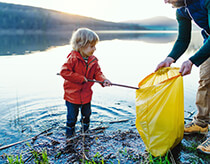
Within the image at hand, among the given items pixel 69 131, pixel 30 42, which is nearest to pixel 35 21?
pixel 30 42

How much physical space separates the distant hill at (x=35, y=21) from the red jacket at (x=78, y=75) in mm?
55446

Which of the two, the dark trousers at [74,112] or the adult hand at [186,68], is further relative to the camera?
the dark trousers at [74,112]

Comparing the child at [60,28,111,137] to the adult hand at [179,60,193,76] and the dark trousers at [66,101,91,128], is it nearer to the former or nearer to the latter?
the dark trousers at [66,101,91,128]

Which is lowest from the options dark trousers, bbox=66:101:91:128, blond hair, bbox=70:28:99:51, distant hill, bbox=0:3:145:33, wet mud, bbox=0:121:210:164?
Result: wet mud, bbox=0:121:210:164

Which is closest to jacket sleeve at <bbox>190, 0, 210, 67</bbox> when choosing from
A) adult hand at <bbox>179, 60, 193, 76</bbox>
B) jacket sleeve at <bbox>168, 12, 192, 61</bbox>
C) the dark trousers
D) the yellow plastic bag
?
adult hand at <bbox>179, 60, 193, 76</bbox>

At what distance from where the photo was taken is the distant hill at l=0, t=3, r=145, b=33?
59013 mm

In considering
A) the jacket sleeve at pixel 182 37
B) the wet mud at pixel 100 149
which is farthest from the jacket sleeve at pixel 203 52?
the wet mud at pixel 100 149

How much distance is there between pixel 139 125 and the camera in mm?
2504

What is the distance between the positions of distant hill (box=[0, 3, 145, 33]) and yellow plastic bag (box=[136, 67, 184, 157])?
56.4 metres

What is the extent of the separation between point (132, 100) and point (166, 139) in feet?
8.36

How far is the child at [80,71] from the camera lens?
272 cm

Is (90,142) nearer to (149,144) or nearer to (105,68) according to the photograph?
(149,144)

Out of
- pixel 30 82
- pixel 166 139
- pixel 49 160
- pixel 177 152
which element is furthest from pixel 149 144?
pixel 30 82

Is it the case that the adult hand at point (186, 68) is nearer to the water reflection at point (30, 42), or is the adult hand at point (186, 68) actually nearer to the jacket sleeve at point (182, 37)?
the jacket sleeve at point (182, 37)
